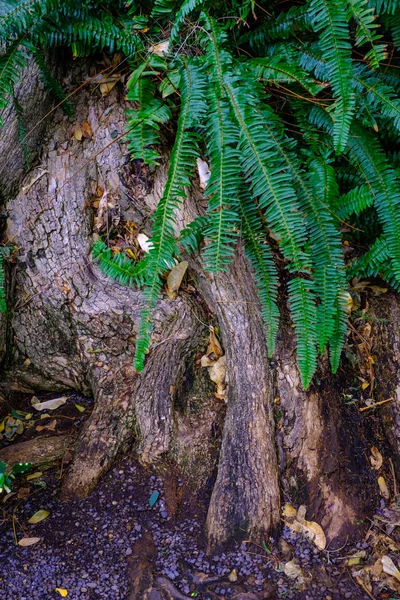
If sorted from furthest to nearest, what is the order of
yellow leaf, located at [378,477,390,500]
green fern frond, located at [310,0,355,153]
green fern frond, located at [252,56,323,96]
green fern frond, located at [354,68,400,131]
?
yellow leaf, located at [378,477,390,500] → green fern frond, located at [354,68,400,131] → green fern frond, located at [252,56,323,96] → green fern frond, located at [310,0,355,153]

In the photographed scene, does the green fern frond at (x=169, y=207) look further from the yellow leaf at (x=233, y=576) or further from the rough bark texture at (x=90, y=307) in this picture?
the yellow leaf at (x=233, y=576)

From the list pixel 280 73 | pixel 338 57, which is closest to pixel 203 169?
pixel 280 73

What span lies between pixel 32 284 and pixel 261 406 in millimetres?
1467

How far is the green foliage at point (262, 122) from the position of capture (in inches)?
79.4

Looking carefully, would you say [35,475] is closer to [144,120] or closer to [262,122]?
[144,120]

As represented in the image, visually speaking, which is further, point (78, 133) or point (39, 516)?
point (78, 133)

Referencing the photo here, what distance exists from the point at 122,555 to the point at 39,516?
18.2 inches

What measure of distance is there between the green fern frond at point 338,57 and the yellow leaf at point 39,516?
2115mm

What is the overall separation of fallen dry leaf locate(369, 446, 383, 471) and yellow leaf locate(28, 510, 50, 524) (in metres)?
1.59

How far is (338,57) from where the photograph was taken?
77.2 inches

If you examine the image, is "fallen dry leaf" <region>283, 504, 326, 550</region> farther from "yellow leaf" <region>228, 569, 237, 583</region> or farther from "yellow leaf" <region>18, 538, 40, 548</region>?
"yellow leaf" <region>18, 538, 40, 548</region>

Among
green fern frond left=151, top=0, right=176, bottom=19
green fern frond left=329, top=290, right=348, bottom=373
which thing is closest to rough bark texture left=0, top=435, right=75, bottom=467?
green fern frond left=329, top=290, right=348, bottom=373

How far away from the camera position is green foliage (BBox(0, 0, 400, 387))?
2016mm

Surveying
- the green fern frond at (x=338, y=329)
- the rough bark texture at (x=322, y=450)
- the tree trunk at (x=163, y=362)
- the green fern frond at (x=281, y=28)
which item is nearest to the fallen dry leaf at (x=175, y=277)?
the tree trunk at (x=163, y=362)
